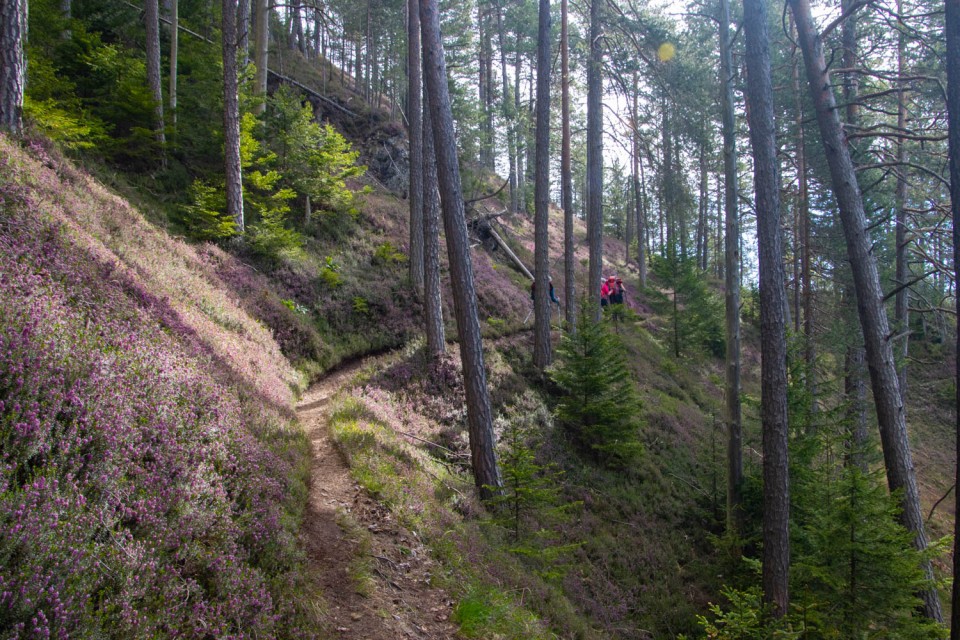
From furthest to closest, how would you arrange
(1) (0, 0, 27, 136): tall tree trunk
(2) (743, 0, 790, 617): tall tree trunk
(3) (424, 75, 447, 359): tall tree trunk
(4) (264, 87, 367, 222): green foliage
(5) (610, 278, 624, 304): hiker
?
(5) (610, 278, 624, 304): hiker
(4) (264, 87, 367, 222): green foliage
(3) (424, 75, 447, 359): tall tree trunk
(1) (0, 0, 27, 136): tall tree trunk
(2) (743, 0, 790, 617): tall tree trunk

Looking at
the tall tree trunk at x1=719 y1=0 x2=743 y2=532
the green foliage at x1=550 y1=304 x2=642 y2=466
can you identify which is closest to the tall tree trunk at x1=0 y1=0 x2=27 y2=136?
the green foliage at x1=550 y1=304 x2=642 y2=466

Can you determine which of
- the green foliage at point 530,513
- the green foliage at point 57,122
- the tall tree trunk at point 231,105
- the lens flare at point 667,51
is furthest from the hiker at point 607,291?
the green foliage at point 57,122

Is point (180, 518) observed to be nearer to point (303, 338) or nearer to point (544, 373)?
point (303, 338)

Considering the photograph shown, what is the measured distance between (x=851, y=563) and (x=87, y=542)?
333 inches

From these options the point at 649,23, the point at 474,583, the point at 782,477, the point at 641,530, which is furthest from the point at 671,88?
the point at 474,583

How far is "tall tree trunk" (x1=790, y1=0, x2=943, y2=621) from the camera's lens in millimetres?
7996

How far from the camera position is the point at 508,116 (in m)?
28.2

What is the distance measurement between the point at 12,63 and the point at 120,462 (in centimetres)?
856

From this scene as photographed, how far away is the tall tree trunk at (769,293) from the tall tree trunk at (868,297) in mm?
1448

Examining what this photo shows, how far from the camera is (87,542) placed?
322 centimetres

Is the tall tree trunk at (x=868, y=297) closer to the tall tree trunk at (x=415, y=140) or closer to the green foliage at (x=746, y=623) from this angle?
the green foliage at (x=746, y=623)

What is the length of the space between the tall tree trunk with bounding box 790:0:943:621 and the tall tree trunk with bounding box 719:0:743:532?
192cm

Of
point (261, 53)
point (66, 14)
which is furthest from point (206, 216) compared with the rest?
point (66, 14)

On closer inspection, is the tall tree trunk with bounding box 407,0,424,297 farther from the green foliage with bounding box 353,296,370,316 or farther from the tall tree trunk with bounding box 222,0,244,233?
the tall tree trunk with bounding box 222,0,244,233
